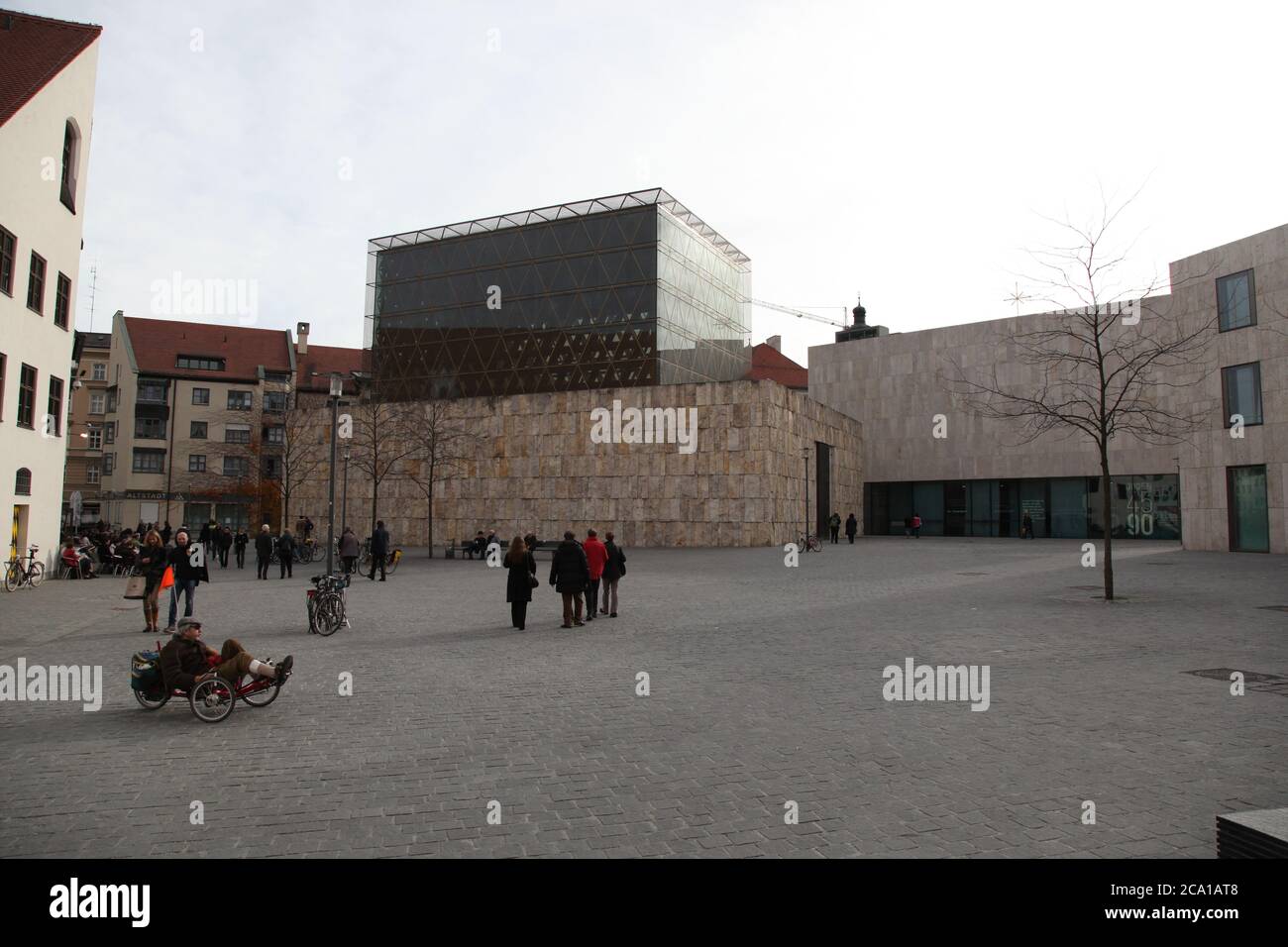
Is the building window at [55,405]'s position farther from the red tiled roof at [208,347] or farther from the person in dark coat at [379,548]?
the red tiled roof at [208,347]

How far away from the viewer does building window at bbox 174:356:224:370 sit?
235ft

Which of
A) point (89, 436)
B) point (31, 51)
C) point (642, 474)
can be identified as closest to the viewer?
point (31, 51)

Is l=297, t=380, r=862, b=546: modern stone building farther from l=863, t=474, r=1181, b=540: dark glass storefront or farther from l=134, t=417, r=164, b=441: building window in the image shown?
l=134, t=417, r=164, b=441: building window

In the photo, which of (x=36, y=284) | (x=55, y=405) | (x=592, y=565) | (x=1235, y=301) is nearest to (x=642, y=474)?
(x=55, y=405)

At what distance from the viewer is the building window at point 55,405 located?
25.8m

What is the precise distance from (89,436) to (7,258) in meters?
54.9

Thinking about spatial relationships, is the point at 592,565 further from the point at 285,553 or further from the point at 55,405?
the point at 55,405

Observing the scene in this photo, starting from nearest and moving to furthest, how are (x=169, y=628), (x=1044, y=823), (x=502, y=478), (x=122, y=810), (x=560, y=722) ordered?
(x=1044, y=823) < (x=122, y=810) < (x=560, y=722) < (x=169, y=628) < (x=502, y=478)

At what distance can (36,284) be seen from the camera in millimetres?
24344

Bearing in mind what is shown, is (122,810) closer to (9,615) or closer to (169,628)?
(169,628)

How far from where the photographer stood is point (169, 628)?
14.3m

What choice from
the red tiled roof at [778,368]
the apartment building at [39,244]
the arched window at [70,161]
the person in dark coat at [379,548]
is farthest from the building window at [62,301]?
the red tiled roof at [778,368]

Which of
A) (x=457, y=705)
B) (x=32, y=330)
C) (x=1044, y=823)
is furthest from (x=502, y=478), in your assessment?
(x=1044, y=823)
